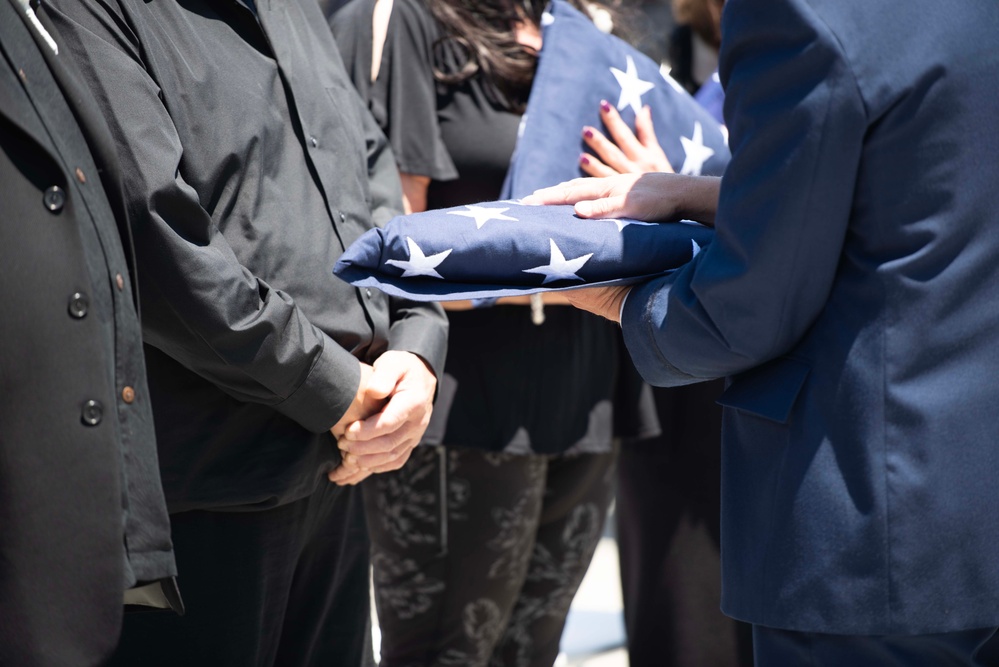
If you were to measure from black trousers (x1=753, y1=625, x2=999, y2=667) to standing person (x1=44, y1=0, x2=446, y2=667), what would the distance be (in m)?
0.70

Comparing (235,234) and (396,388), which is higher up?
(235,234)

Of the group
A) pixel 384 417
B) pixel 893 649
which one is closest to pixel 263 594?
pixel 384 417

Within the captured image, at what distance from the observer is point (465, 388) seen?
207 cm

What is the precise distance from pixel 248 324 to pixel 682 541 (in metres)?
1.42

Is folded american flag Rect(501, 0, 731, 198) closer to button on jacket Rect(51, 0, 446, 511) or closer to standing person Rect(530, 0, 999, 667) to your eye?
button on jacket Rect(51, 0, 446, 511)

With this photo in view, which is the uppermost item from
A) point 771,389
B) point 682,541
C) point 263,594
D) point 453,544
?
point 771,389

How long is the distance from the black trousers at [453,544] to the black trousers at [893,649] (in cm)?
98

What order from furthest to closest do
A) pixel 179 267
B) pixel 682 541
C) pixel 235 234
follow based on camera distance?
pixel 682 541 → pixel 235 234 → pixel 179 267

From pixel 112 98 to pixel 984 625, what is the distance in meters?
1.18

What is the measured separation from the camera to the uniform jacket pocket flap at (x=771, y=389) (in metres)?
1.15

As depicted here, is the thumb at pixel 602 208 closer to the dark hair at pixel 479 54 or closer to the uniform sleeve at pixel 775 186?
the uniform sleeve at pixel 775 186

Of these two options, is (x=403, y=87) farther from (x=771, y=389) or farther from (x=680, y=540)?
(x=680, y=540)

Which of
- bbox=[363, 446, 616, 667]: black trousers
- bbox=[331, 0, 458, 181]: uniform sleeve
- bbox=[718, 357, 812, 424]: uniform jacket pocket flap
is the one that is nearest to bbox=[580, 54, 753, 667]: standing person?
bbox=[363, 446, 616, 667]: black trousers

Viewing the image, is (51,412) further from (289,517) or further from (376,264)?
(289,517)
